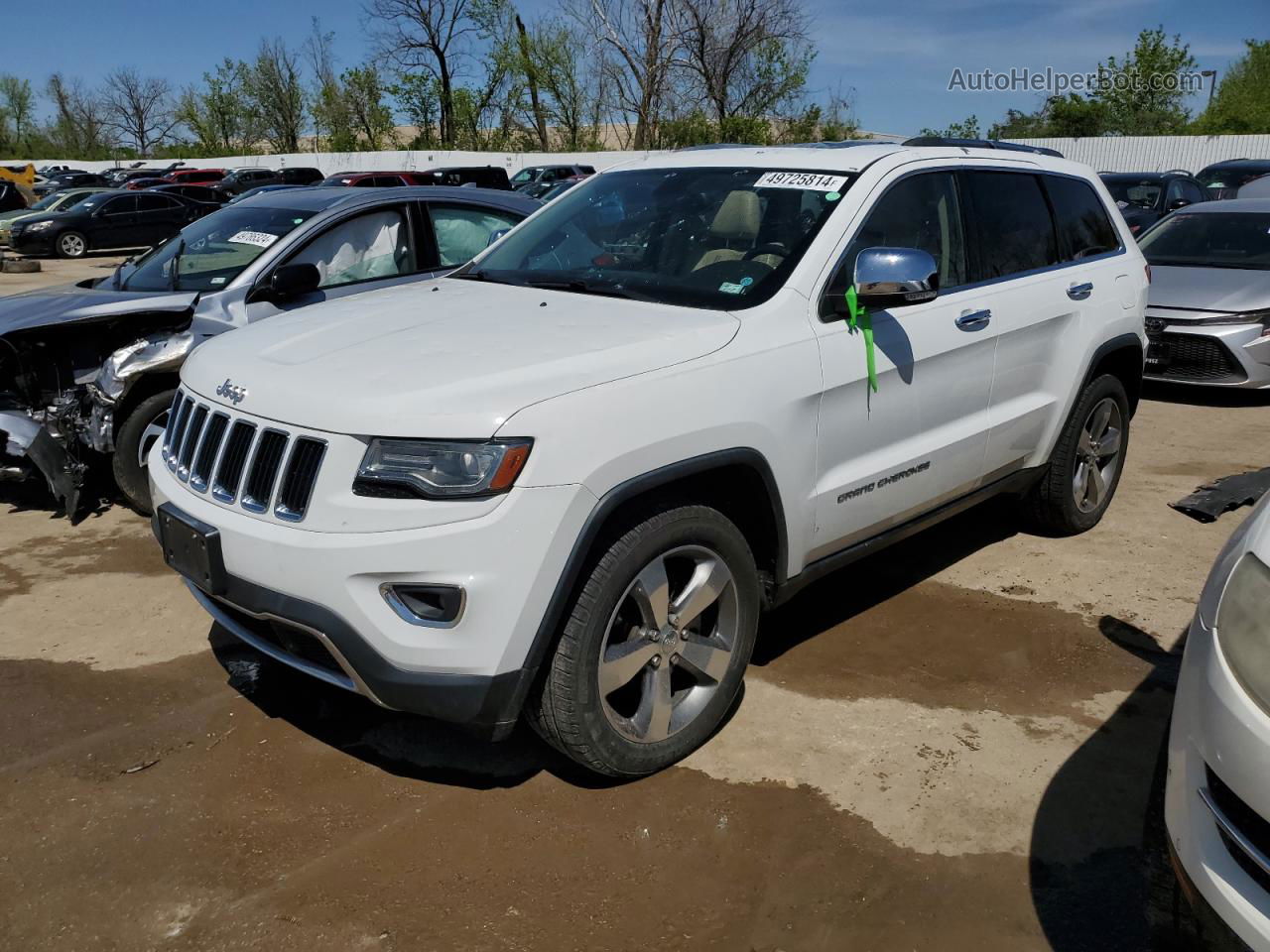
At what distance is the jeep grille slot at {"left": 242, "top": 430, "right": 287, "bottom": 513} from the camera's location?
2873 millimetres

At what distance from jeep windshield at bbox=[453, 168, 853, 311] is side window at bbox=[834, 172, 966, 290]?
0.16m

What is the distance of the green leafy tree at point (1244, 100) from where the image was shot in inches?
1802

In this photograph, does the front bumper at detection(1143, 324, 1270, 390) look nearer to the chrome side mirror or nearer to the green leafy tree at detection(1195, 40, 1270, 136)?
the chrome side mirror

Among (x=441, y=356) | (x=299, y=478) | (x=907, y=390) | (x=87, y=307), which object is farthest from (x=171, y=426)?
(x=87, y=307)

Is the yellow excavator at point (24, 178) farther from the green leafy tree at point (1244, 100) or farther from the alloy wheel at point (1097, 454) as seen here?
the green leafy tree at point (1244, 100)

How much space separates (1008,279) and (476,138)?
A: 5206 cm

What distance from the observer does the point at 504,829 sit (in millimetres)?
3039

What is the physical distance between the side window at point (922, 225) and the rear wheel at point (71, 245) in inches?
973

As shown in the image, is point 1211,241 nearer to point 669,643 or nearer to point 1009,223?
point 1009,223

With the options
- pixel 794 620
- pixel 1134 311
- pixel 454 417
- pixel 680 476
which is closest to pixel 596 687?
pixel 680 476

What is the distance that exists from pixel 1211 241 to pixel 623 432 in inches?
342

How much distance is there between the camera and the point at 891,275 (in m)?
3.36

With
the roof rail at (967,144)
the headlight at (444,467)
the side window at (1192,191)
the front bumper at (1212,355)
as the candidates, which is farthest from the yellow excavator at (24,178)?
the headlight at (444,467)

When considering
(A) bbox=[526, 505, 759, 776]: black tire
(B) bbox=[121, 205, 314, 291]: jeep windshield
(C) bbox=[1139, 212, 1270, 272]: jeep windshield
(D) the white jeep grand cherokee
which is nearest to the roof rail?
(D) the white jeep grand cherokee
